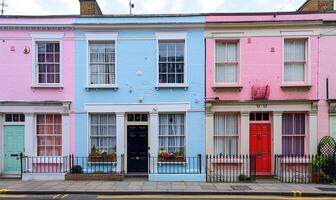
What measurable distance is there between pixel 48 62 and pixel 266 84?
10027 mm

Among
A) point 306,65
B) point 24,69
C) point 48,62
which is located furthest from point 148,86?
point 306,65

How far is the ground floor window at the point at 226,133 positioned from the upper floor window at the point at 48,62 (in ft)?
25.2

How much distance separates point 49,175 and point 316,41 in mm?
13197

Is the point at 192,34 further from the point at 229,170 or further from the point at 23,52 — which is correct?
the point at 23,52

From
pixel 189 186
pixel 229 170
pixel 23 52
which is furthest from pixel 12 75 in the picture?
pixel 229 170

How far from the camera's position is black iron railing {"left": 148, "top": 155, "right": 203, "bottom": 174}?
16062mm

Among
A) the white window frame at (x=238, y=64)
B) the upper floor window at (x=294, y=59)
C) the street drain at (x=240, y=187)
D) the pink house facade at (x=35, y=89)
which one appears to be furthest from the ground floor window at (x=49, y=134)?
the upper floor window at (x=294, y=59)

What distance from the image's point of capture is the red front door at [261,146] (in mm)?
16438

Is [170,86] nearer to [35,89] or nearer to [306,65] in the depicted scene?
[35,89]

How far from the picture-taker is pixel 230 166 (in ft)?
52.8

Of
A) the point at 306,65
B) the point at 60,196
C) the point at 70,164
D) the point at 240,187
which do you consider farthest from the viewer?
the point at 306,65

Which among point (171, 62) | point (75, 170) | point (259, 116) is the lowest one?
point (75, 170)

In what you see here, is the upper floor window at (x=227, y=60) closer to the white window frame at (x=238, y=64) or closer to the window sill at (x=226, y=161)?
the white window frame at (x=238, y=64)

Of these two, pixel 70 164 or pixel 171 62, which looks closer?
pixel 70 164
